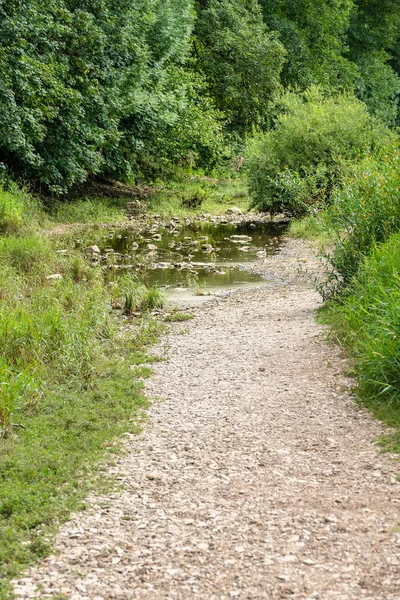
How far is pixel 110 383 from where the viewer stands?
7.54 m

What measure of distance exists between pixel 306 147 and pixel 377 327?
14941 mm

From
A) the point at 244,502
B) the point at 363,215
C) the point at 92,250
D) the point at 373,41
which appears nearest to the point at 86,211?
the point at 92,250

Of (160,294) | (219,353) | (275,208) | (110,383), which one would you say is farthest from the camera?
(275,208)

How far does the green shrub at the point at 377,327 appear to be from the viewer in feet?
21.5

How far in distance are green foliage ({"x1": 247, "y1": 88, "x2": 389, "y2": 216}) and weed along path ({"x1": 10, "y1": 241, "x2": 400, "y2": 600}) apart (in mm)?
13108

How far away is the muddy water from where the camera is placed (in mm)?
14116

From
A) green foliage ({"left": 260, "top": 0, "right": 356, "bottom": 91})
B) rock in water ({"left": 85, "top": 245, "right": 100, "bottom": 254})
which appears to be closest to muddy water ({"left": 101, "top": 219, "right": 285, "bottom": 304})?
rock in water ({"left": 85, "top": 245, "right": 100, "bottom": 254})

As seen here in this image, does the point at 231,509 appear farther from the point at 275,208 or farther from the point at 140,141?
the point at 140,141

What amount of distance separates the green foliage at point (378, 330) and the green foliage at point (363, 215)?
33cm

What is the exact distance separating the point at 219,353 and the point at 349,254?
92.4 inches

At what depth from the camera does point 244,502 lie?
5.05 metres

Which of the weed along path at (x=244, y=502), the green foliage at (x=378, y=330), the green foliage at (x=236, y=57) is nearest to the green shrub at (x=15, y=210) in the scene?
the weed along path at (x=244, y=502)

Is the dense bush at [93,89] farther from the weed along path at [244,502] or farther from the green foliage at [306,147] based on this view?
the weed along path at [244,502]

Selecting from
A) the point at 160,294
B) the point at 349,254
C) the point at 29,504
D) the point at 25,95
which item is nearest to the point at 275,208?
the point at 25,95
